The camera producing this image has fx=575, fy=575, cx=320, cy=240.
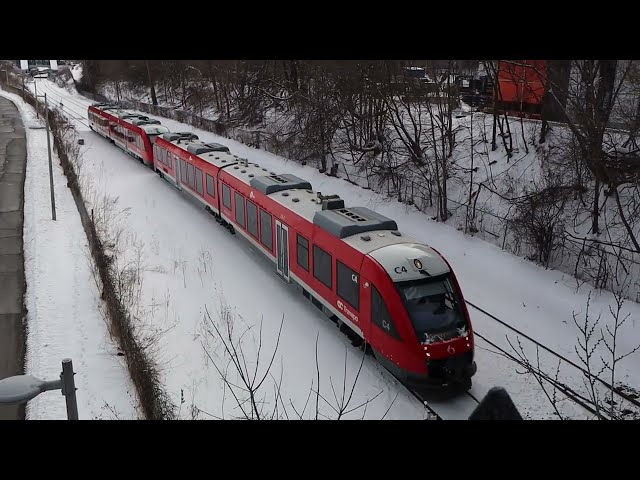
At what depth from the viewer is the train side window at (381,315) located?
1219 cm

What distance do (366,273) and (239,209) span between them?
29.7 feet

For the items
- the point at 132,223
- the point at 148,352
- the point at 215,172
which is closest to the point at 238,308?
the point at 148,352

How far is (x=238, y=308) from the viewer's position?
16.9 meters

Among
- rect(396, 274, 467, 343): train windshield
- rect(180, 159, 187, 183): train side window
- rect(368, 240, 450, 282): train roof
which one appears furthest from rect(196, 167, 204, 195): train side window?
rect(396, 274, 467, 343): train windshield

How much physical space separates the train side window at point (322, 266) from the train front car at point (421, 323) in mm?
2011

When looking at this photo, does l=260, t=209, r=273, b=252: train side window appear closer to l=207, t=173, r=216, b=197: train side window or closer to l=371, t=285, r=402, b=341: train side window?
l=207, t=173, r=216, b=197: train side window

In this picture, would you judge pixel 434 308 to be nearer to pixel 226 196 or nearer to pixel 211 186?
pixel 226 196

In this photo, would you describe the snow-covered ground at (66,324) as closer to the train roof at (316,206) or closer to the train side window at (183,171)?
the train side window at (183,171)

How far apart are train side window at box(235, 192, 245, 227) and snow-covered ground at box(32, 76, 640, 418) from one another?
1246 millimetres

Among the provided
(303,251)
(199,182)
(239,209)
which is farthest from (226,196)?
(303,251)

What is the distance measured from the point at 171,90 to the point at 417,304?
202 feet

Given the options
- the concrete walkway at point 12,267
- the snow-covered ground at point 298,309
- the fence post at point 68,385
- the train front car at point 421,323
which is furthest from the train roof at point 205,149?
the fence post at point 68,385

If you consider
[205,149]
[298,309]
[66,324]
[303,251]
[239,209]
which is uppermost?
[205,149]

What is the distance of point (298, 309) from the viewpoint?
16781mm
